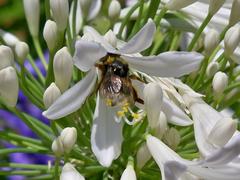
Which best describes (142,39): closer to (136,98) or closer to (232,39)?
(136,98)

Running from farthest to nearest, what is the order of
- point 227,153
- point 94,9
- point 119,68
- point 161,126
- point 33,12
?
point 94,9, point 33,12, point 119,68, point 161,126, point 227,153

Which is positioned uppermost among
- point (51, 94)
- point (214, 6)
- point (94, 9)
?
point (214, 6)

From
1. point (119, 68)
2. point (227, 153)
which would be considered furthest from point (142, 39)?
point (227, 153)

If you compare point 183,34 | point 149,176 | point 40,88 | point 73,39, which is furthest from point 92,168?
point 183,34

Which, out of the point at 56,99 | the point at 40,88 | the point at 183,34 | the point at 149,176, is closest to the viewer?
the point at 56,99

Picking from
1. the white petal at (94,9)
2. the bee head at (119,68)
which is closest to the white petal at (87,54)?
the bee head at (119,68)

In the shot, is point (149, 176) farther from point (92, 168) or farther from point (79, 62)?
point (79, 62)

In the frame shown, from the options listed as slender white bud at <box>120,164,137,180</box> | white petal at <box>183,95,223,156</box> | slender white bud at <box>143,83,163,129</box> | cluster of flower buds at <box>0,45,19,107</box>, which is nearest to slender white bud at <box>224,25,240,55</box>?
white petal at <box>183,95,223,156</box>

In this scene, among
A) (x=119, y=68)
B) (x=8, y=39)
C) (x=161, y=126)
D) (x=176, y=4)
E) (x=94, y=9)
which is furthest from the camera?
(x=94, y=9)
